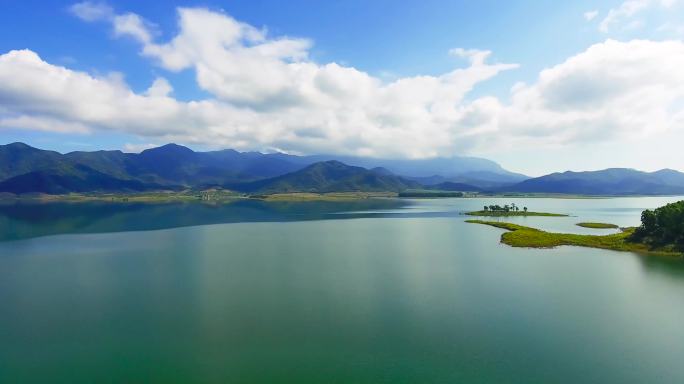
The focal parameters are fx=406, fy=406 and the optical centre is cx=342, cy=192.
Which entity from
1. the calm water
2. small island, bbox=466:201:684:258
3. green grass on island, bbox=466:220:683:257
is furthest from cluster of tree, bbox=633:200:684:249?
the calm water

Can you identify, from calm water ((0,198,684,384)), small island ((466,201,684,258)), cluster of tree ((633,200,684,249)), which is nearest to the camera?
calm water ((0,198,684,384))

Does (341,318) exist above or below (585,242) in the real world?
below

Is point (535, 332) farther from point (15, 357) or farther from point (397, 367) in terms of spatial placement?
point (15, 357)

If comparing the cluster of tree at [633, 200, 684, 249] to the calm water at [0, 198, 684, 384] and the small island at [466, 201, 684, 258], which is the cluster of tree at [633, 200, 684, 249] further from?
the calm water at [0, 198, 684, 384]

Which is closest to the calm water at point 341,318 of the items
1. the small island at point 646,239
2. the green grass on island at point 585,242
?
the green grass on island at point 585,242

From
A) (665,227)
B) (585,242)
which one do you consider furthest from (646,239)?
(585,242)

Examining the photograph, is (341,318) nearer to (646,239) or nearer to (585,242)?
(585,242)
